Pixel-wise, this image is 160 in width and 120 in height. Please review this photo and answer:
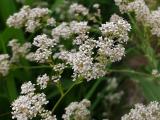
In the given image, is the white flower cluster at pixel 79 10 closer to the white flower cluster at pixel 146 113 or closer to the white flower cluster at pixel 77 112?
the white flower cluster at pixel 77 112

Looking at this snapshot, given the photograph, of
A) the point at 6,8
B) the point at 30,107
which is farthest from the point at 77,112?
the point at 6,8

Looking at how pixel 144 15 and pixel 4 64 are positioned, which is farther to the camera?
pixel 4 64

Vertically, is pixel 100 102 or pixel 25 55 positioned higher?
pixel 25 55

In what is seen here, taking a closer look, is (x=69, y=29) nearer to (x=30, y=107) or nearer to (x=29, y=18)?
(x=29, y=18)

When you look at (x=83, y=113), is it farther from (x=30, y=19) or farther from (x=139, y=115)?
(x=30, y=19)

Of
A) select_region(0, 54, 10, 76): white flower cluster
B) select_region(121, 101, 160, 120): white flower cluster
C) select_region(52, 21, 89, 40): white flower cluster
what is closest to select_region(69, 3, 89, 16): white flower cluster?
select_region(52, 21, 89, 40): white flower cluster

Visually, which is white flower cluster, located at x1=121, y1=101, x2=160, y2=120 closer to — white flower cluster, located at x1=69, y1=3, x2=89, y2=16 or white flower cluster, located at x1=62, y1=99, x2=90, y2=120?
white flower cluster, located at x1=62, y1=99, x2=90, y2=120

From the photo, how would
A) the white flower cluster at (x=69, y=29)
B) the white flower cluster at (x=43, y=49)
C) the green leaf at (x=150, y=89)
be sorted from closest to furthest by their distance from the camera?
the white flower cluster at (x=43, y=49), the white flower cluster at (x=69, y=29), the green leaf at (x=150, y=89)

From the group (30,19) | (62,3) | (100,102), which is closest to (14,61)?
(30,19)

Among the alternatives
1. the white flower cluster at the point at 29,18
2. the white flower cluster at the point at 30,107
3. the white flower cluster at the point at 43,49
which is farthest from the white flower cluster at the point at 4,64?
the white flower cluster at the point at 30,107
